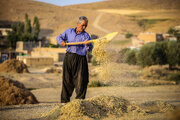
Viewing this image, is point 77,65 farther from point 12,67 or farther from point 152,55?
point 152,55

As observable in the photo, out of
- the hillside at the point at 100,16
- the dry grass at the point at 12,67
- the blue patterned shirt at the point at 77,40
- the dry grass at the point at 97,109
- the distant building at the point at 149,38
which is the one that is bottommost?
the dry grass at the point at 12,67

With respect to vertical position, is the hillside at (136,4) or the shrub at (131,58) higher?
the hillside at (136,4)

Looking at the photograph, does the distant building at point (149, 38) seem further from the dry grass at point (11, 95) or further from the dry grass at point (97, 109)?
the dry grass at point (97, 109)

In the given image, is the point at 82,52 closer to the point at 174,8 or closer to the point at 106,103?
the point at 106,103

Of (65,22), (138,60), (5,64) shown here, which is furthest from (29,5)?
(5,64)

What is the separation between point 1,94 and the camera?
298 inches

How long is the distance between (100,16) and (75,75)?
93.7 meters

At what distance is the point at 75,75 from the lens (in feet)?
18.5

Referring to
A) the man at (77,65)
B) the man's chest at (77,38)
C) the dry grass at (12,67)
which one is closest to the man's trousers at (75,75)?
Result: the man at (77,65)

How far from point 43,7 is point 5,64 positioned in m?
88.3

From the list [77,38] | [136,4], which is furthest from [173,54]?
[136,4]

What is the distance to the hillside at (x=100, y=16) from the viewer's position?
3285 inches

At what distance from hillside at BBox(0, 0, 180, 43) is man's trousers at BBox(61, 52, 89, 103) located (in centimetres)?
7074

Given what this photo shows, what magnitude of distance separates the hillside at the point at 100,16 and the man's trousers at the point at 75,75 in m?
70.7
